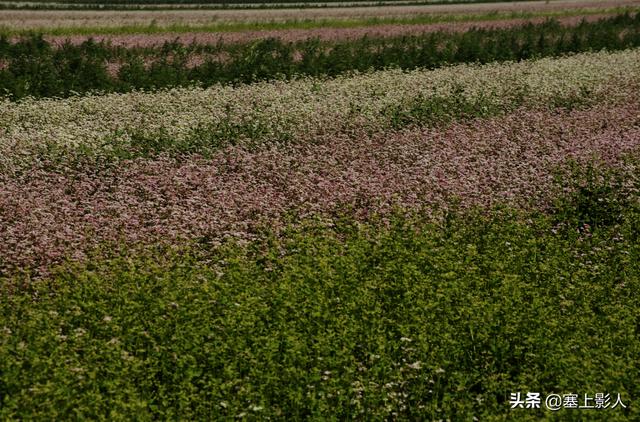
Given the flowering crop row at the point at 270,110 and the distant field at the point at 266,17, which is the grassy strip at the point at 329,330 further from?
the distant field at the point at 266,17

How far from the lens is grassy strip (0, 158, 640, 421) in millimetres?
6594

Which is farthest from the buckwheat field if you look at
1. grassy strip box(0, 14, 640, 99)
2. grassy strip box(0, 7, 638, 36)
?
grassy strip box(0, 7, 638, 36)

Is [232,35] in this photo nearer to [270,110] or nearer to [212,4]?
[270,110]

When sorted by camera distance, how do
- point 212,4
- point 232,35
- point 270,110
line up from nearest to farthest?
point 270,110, point 232,35, point 212,4

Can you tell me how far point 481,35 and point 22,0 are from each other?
165 feet

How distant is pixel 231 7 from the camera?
201ft

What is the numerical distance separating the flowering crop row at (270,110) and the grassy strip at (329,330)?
5264 mm

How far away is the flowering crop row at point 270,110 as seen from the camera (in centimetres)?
1452

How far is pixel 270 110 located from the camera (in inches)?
674

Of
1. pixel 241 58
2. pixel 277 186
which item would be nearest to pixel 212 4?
pixel 241 58

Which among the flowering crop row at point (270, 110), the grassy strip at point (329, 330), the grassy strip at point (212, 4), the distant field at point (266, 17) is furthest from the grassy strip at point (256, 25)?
the grassy strip at point (329, 330)

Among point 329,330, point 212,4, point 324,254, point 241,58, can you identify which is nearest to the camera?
point 329,330

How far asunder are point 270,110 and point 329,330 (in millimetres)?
10430

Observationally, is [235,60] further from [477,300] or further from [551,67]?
[477,300]
